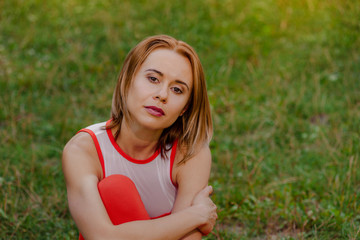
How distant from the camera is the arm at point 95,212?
6.67ft

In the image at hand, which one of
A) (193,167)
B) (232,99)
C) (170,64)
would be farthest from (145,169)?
(232,99)

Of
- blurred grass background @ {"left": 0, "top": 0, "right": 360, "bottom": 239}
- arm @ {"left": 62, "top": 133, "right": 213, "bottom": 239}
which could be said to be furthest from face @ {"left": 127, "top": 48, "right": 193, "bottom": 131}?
blurred grass background @ {"left": 0, "top": 0, "right": 360, "bottom": 239}

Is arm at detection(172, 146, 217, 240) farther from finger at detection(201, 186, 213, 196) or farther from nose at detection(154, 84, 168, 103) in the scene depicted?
nose at detection(154, 84, 168, 103)

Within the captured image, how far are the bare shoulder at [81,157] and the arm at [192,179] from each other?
45 centimetres

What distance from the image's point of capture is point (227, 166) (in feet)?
12.2

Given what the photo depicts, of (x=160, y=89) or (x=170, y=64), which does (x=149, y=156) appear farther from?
(x=170, y=64)

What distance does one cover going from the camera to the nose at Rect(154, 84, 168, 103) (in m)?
2.28

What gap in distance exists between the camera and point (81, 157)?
2.23 metres

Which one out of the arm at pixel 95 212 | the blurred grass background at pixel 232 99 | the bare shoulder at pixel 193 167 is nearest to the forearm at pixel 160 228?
the arm at pixel 95 212

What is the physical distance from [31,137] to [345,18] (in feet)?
14.1

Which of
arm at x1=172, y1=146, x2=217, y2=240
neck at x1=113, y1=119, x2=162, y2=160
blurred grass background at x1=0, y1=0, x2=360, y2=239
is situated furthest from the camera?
blurred grass background at x1=0, y1=0, x2=360, y2=239

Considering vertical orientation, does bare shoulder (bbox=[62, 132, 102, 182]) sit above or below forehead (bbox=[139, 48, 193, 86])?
below


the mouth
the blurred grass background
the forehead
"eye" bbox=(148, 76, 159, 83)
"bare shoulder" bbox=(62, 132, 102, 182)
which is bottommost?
the blurred grass background

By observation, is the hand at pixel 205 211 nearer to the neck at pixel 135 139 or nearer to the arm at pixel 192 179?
the arm at pixel 192 179
